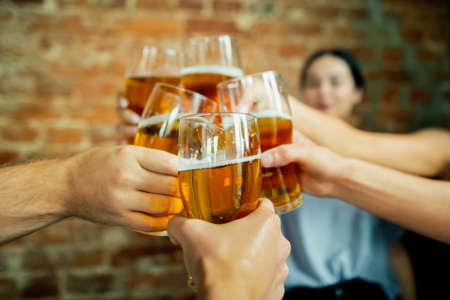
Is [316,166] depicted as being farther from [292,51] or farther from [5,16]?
[5,16]

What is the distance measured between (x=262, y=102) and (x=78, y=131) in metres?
1.16

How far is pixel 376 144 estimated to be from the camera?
110 cm

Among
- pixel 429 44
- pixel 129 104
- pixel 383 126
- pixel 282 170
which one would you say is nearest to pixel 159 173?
pixel 282 170

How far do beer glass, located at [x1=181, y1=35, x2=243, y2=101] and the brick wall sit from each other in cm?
90

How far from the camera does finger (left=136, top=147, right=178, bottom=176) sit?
52 centimetres

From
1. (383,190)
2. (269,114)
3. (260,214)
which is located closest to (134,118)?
(269,114)

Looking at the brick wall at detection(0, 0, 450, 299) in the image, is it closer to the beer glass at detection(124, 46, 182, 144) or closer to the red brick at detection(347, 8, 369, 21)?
the red brick at detection(347, 8, 369, 21)

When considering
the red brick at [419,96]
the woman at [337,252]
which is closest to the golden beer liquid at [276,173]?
the woman at [337,252]

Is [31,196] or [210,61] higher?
[210,61]

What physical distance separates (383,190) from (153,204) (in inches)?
21.5

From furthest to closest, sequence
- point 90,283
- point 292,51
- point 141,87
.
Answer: point 292,51
point 90,283
point 141,87

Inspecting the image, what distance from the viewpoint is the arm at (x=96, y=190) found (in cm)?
54

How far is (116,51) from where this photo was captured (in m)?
1.47

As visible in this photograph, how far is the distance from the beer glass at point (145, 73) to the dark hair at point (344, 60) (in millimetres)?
962
